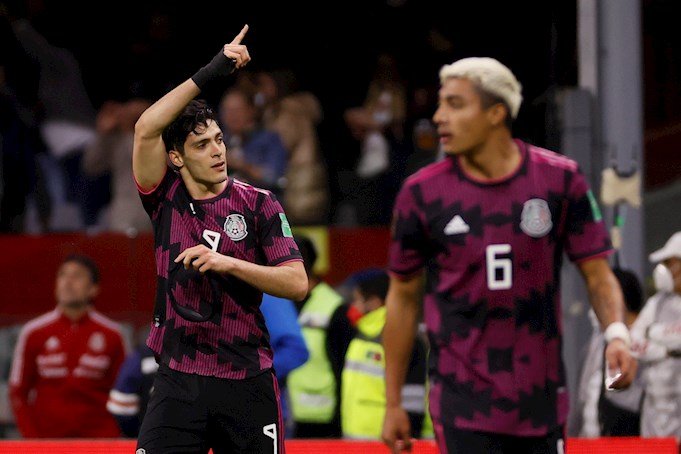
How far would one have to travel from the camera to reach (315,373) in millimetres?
9242

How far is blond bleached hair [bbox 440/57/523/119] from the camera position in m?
5.07

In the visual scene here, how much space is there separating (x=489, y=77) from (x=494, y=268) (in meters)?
0.62

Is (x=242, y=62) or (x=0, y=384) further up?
(x=242, y=62)

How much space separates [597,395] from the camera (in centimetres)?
877

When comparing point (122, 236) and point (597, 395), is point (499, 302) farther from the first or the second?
point (122, 236)

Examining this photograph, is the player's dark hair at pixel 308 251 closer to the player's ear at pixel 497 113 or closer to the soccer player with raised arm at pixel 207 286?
the soccer player with raised arm at pixel 207 286

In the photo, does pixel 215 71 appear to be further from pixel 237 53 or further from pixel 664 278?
pixel 664 278

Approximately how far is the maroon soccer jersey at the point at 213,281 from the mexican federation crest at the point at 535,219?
1.11 meters

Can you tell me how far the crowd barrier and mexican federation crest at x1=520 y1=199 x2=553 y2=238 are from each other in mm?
2464

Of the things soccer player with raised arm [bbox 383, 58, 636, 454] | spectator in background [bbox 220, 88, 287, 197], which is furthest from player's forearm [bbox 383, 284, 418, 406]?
spectator in background [bbox 220, 88, 287, 197]

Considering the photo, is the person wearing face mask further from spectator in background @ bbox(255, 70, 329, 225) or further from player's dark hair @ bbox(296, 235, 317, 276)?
spectator in background @ bbox(255, 70, 329, 225)

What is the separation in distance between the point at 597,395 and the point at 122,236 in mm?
5131

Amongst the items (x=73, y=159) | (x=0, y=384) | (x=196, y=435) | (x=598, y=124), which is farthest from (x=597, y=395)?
(x=73, y=159)

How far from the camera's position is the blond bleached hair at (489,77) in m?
5.07
